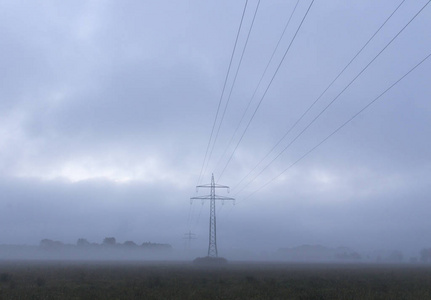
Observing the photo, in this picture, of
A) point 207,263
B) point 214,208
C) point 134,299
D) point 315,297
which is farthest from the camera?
point 207,263

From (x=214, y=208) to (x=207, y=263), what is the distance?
2614 centimetres

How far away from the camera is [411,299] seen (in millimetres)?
25953

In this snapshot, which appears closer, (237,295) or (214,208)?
(237,295)

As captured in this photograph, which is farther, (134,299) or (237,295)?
(237,295)

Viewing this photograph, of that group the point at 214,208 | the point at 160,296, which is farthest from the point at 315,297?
the point at 214,208

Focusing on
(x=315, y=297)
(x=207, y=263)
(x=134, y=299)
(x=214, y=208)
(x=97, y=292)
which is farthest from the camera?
(x=207, y=263)

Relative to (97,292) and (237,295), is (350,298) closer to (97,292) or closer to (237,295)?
(237,295)

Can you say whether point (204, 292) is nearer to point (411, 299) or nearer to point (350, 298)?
point (350, 298)

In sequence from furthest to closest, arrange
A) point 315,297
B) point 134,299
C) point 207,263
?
point 207,263
point 315,297
point 134,299

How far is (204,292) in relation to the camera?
29203 mm

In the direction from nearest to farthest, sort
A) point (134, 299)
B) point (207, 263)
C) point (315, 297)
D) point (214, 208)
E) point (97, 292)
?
1. point (134, 299)
2. point (315, 297)
3. point (97, 292)
4. point (214, 208)
5. point (207, 263)

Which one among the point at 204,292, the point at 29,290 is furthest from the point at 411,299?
the point at 29,290

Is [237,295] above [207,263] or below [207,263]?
below

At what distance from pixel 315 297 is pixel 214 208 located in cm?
5233
